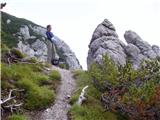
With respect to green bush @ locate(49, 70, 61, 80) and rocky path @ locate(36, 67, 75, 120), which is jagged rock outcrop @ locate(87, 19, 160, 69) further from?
rocky path @ locate(36, 67, 75, 120)

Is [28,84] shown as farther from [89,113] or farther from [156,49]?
[156,49]

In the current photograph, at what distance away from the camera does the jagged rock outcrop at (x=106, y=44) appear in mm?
40469

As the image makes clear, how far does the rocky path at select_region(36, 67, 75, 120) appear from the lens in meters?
19.1

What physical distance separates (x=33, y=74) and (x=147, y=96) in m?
7.11

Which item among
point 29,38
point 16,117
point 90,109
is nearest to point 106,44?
point 90,109

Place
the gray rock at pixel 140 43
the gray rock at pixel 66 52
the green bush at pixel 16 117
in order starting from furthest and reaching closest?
the gray rock at pixel 66 52 → the gray rock at pixel 140 43 → the green bush at pixel 16 117

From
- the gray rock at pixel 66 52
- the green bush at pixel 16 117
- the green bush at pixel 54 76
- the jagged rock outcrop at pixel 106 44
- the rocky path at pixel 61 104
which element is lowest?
the green bush at pixel 16 117

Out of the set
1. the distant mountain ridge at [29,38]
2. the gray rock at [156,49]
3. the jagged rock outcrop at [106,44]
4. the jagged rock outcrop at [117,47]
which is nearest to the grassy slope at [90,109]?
the jagged rock outcrop at [106,44]

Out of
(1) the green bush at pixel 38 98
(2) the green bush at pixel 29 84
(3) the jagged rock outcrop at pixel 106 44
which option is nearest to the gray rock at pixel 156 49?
(3) the jagged rock outcrop at pixel 106 44

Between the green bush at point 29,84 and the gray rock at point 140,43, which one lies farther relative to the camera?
the gray rock at point 140,43

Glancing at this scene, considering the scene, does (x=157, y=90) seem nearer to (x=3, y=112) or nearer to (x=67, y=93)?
(x=67, y=93)

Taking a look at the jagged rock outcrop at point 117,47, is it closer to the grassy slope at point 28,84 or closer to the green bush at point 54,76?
the green bush at point 54,76

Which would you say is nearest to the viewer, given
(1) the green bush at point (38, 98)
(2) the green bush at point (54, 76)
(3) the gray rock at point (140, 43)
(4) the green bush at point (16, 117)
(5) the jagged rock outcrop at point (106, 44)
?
(4) the green bush at point (16, 117)

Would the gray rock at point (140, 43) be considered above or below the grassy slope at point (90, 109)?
above
